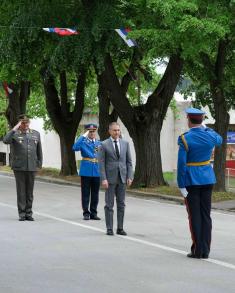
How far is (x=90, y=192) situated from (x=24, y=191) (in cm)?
136

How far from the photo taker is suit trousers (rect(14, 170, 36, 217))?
13.4 m

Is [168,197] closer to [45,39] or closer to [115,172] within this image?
[45,39]

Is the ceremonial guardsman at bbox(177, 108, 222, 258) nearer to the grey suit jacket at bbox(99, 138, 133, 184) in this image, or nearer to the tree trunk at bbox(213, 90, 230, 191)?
the grey suit jacket at bbox(99, 138, 133, 184)

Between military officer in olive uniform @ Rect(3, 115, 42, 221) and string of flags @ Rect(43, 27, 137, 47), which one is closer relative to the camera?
military officer in olive uniform @ Rect(3, 115, 42, 221)

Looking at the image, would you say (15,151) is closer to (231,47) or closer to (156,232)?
(156,232)

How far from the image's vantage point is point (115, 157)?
38.4ft

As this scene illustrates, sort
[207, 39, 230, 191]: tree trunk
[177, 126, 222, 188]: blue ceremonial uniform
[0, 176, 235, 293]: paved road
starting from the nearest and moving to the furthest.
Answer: [0, 176, 235, 293]: paved road
[177, 126, 222, 188]: blue ceremonial uniform
[207, 39, 230, 191]: tree trunk

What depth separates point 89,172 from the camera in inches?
545

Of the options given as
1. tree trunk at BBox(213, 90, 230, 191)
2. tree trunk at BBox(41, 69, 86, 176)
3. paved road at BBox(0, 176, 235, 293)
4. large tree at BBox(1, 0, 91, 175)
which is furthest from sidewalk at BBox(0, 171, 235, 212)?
large tree at BBox(1, 0, 91, 175)

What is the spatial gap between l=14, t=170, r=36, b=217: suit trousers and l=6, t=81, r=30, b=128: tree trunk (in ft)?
72.4

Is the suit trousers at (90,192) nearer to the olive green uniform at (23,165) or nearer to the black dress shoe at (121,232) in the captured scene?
the olive green uniform at (23,165)

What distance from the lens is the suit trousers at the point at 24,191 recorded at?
1340 centimetres

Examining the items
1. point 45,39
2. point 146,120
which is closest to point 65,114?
point 146,120

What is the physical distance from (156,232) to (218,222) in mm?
2495
